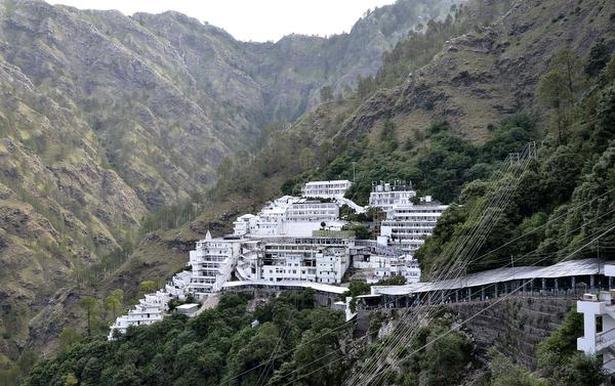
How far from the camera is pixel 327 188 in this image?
205ft

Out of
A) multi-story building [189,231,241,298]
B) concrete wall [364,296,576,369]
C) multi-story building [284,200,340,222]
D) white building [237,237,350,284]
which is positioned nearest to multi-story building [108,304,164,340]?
multi-story building [189,231,241,298]

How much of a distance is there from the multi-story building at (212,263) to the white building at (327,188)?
11616mm

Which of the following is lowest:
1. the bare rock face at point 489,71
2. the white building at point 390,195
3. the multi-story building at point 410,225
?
the multi-story building at point 410,225

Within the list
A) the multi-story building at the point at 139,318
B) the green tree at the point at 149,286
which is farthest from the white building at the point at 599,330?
the green tree at the point at 149,286

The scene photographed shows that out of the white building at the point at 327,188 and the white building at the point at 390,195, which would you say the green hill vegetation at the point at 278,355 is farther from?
the white building at the point at 327,188

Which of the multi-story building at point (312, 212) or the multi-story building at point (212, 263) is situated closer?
the multi-story building at point (212, 263)

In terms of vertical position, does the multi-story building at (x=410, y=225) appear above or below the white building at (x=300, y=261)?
above

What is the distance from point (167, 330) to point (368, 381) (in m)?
21.1

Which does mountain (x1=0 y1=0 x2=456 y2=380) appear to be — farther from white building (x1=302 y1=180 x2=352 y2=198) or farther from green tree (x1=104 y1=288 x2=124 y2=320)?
white building (x1=302 y1=180 x2=352 y2=198)

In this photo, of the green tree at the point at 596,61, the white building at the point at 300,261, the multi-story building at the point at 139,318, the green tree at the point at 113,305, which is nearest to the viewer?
the white building at the point at 300,261

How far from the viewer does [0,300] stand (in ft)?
291

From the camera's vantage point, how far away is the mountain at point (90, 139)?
92938 millimetres

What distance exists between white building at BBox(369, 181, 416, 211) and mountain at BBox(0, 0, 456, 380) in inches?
930

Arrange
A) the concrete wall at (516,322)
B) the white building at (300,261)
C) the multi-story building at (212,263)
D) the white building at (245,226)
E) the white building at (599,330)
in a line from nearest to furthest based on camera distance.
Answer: the white building at (599,330) < the concrete wall at (516,322) < the white building at (300,261) < the multi-story building at (212,263) < the white building at (245,226)
